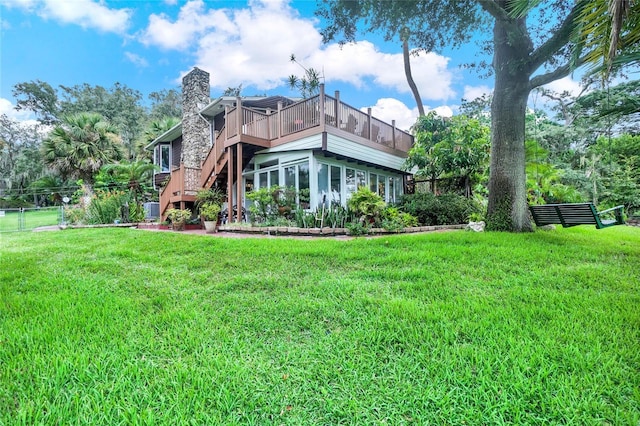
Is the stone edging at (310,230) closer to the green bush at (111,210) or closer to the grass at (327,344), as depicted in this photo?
the grass at (327,344)

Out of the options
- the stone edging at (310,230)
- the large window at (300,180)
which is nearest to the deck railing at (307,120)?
the large window at (300,180)

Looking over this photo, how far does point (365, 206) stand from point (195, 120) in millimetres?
11583

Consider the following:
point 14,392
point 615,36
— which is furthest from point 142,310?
point 615,36

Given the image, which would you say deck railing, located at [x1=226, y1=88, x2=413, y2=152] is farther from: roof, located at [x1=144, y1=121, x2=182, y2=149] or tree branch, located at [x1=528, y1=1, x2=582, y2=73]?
roof, located at [x1=144, y1=121, x2=182, y2=149]

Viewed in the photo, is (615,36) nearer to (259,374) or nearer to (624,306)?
(624,306)

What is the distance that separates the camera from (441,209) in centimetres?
933

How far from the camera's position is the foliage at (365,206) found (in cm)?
790

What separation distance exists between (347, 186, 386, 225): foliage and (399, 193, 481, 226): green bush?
2.03 meters

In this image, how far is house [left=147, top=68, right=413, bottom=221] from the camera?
906 centimetres

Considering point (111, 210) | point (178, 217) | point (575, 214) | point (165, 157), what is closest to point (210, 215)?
point (178, 217)

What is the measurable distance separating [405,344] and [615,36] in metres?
3.39

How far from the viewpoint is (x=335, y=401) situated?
1.60 m

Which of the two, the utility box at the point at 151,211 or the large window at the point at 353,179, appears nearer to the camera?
the large window at the point at 353,179

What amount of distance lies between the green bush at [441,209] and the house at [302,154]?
2464 mm
